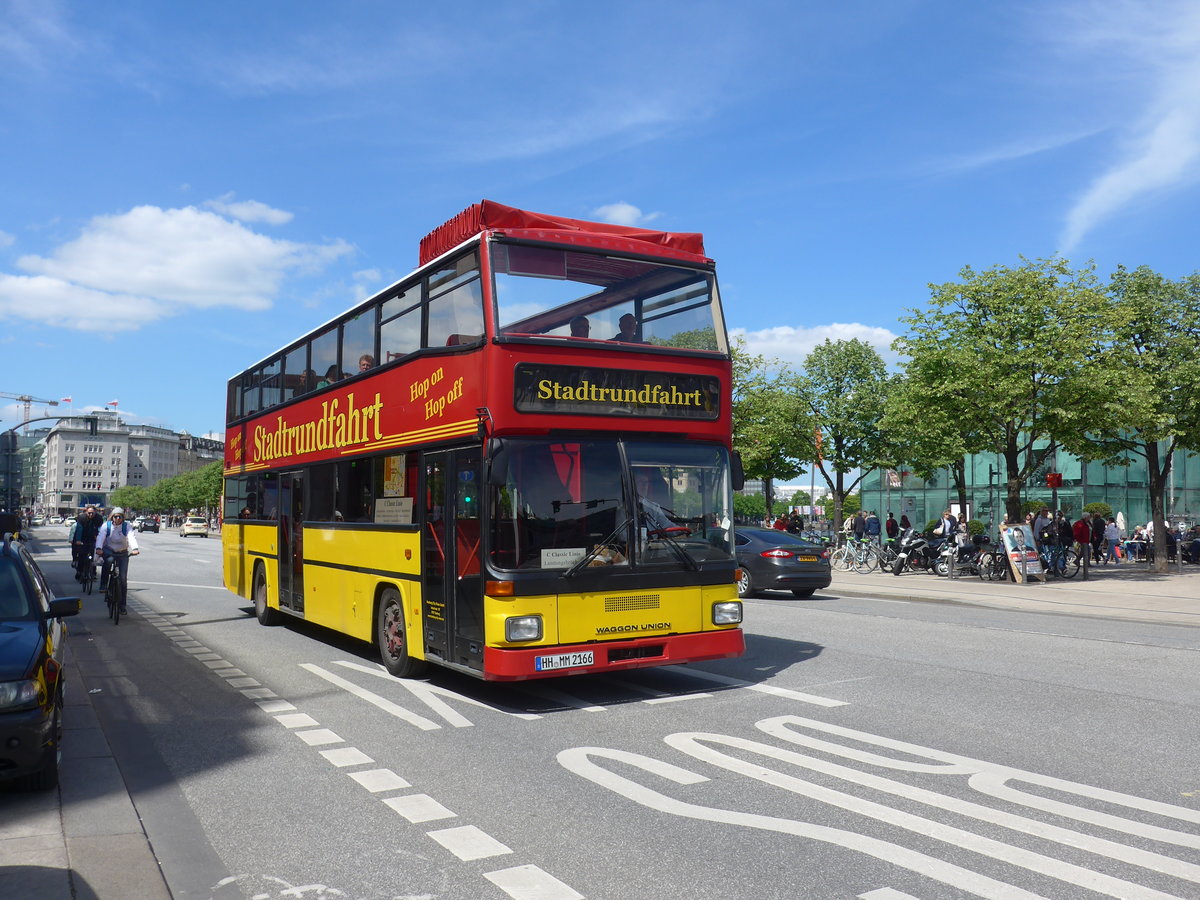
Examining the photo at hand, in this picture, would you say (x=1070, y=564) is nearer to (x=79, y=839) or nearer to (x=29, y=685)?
(x=29, y=685)

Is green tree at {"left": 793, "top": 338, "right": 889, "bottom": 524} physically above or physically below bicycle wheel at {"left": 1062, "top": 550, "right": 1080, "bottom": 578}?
above

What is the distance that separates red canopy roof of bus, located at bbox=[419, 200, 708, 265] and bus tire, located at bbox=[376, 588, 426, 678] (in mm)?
3344

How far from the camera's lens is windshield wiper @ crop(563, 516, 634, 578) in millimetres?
8367

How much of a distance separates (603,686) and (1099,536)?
101 feet

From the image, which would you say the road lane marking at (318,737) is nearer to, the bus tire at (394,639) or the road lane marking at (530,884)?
the bus tire at (394,639)

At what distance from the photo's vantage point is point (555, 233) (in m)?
9.00

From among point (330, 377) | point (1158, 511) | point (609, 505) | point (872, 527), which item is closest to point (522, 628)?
point (609, 505)

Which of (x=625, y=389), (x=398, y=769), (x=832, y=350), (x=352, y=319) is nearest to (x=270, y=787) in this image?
(x=398, y=769)

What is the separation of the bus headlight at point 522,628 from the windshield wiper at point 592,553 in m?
0.45

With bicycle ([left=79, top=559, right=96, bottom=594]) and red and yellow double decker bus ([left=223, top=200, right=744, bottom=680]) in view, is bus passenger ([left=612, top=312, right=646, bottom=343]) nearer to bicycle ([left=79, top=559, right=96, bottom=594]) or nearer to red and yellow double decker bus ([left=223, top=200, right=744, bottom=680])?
red and yellow double decker bus ([left=223, top=200, right=744, bottom=680])

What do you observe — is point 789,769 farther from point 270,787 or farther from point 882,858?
point 270,787

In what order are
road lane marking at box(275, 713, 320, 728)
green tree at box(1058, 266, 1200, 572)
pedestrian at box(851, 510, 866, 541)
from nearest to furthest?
road lane marking at box(275, 713, 320, 728) < green tree at box(1058, 266, 1200, 572) < pedestrian at box(851, 510, 866, 541)

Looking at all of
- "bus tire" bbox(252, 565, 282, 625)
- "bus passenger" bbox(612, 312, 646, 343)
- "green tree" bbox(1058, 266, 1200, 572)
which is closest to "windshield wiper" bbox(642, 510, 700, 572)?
"bus passenger" bbox(612, 312, 646, 343)

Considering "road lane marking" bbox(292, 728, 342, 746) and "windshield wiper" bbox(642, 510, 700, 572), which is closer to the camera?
"road lane marking" bbox(292, 728, 342, 746)
